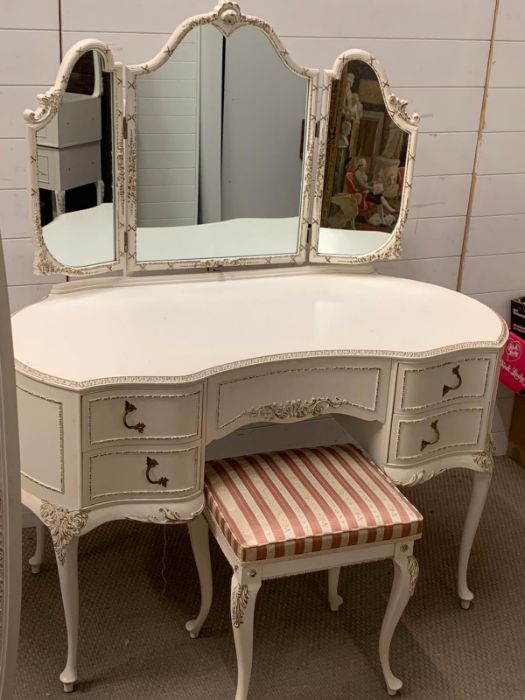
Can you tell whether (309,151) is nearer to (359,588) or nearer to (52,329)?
(52,329)

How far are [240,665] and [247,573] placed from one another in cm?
21

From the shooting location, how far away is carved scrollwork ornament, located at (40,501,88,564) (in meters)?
1.79

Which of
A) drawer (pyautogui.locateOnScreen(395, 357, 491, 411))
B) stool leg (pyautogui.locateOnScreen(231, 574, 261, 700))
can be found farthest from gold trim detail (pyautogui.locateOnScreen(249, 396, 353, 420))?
stool leg (pyautogui.locateOnScreen(231, 574, 261, 700))

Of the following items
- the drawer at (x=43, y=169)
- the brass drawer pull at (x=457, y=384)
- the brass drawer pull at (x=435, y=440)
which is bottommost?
the brass drawer pull at (x=435, y=440)

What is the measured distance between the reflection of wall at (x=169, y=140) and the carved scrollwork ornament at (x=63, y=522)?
28.0 inches

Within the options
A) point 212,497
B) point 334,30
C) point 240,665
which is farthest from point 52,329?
point 334,30

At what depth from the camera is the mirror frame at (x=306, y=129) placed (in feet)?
6.60

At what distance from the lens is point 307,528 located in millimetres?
1790

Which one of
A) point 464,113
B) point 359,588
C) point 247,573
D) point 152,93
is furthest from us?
point 464,113

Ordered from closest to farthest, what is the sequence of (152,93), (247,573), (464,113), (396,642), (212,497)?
(247,573)
(212,497)
(152,93)
(396,642)
(464,113)

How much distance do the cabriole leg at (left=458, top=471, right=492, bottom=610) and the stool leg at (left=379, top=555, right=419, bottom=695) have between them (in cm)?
33

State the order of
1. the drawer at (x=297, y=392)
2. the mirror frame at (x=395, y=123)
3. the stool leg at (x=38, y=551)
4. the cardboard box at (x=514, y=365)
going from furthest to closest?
the cardboard box at (x=514, y=365) → the stool leg at (x=38, y=551) → the mirror frame at (x=395, y=123) → the drawer at (x=297, y=392)

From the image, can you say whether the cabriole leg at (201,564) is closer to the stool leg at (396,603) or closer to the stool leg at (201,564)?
the stool leg at (201,564)

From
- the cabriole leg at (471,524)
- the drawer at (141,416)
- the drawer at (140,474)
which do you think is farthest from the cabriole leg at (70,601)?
the cabriole leg at (471,524)
